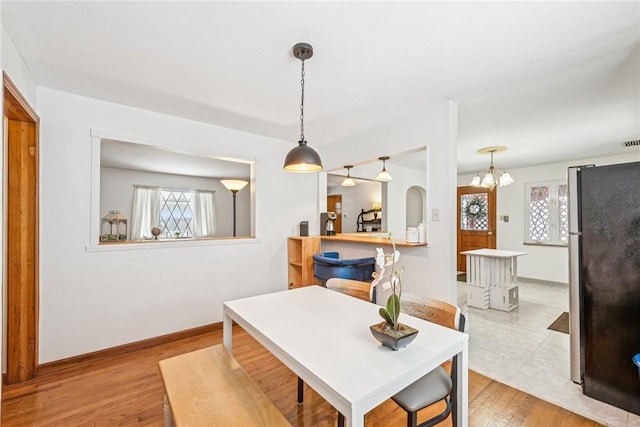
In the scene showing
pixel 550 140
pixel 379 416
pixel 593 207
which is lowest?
pixel 379 416

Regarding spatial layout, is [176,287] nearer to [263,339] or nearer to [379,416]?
[263,339]

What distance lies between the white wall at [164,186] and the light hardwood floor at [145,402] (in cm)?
435

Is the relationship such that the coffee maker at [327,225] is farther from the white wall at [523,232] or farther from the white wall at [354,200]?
the white wall at [523,232]

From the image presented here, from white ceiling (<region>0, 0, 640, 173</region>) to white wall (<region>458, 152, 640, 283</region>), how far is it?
102 inches

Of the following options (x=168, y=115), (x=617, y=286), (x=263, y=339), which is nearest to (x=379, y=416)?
(x=263, y=339)

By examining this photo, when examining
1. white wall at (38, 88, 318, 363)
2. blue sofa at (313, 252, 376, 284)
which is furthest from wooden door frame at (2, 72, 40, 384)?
blue sofa at (313, 252, 376, 284)

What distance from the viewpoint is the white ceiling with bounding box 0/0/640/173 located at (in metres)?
1.50

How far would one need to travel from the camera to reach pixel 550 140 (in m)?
3.89

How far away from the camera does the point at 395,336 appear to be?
1156 mm

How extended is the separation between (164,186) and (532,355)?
6908 mm

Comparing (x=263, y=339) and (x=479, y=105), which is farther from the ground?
(x=479, y=105)

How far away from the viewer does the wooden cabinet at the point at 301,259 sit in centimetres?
363

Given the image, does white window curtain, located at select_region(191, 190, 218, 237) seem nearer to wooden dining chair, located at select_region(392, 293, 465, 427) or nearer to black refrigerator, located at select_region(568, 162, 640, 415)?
wooden dining chair, located at select_region(392, 293, 465, 427)

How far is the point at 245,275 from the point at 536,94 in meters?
3.50
